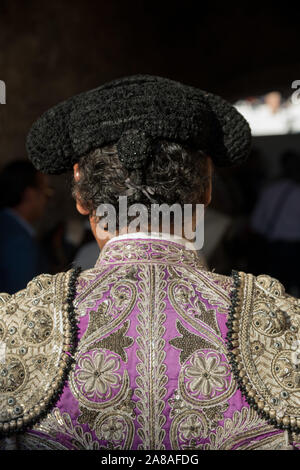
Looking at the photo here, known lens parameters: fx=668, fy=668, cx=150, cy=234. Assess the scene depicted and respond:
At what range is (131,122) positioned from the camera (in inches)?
50.7

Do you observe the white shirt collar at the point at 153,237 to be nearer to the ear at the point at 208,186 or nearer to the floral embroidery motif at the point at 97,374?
the ear at the point at 208,186

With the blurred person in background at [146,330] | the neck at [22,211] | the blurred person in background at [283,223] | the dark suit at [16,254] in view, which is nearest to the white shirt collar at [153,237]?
the blurred person in background at [146,330]

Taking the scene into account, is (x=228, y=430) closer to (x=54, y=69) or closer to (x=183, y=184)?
(x=183, y=184)

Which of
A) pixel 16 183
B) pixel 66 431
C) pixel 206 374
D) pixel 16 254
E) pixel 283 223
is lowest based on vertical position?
pixel 66 431

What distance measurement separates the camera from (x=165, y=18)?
7879 mm

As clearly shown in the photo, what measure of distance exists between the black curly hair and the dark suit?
6.55 feet

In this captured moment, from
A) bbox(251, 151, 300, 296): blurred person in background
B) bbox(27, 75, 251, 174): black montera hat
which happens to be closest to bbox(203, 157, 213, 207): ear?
bbox(27, 75, 251, 174): black montera hat

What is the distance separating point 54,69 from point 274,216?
219cm

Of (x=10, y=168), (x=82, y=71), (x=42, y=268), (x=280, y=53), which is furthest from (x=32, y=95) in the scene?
(x=280, y=53)

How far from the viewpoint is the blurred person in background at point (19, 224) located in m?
3.32

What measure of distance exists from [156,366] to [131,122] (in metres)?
0.46

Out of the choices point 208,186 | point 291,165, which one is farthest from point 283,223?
point 208,186

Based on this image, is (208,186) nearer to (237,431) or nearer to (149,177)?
(149,177)

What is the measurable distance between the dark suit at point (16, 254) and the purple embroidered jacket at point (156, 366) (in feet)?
6.78
